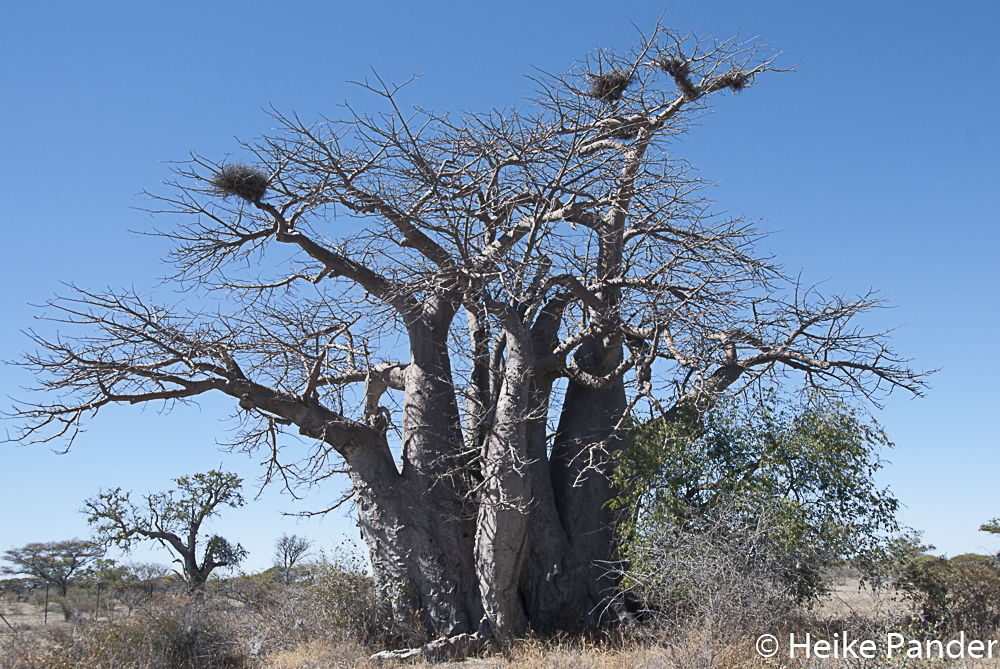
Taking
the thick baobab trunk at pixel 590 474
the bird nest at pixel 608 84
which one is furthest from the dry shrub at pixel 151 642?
the bird nest at pixel 608 84

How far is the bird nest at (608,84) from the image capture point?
8.10m

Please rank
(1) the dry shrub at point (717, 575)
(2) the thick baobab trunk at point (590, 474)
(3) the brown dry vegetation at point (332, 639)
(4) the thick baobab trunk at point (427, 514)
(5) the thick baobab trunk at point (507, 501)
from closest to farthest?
(3) the brown dry vegetation at point (332, 639)
(1) the dry shrub at point (717, 575)
(5) the thick baobab trunk at point (507, 501)
(4) the thick baobab trunk at point (427, 514)
(2) the thick baobab trunk at point (590, 474)

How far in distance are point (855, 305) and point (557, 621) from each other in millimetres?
4041

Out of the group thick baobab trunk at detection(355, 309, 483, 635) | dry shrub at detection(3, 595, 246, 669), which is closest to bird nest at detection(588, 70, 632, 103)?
thick baobab trunk at detection(355, 309, 483, 635)

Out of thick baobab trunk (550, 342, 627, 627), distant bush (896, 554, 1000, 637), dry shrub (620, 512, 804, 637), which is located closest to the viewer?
dry shrub (620, 512, 804, 637)

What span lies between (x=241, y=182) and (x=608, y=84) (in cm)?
388

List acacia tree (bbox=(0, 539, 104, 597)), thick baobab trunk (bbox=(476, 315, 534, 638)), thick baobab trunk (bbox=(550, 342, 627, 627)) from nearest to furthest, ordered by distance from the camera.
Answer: thick baobab trunk (bbox=(476, 315, 534, 638)), thick baobab trunk (bbox=(550, 342, 627, 627)), acacia tree (bbox=(0, 539, 104, 597))

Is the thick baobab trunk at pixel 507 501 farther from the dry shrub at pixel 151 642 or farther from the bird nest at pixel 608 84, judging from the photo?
the bird nest at pixel 608 84

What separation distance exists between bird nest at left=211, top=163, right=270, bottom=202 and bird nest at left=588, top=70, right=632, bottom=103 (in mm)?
3501

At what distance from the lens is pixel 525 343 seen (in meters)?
7.08

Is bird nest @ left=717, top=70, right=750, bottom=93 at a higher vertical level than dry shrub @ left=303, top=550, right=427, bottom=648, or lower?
higher

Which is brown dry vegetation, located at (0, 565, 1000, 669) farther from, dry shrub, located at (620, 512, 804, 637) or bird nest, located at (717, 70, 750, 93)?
bird nest, located at (717, 70, 750, 93)

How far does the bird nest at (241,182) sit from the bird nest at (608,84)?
3501 millimetres

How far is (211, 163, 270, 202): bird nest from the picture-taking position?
269 inches
